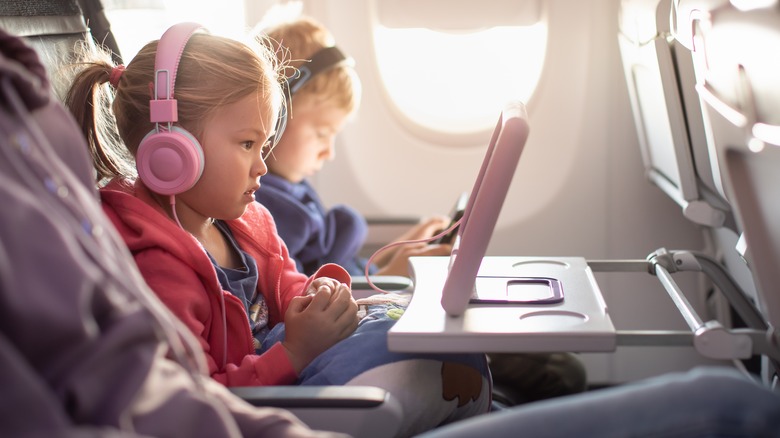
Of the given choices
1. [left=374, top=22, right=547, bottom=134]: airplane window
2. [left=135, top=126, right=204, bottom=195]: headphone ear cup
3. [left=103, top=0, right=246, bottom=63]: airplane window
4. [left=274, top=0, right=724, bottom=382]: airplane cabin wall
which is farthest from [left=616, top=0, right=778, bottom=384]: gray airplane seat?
[left=103, top=0, right=246, bottom=63]: airplane window

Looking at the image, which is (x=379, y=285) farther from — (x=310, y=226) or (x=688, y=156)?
(x=688, y=156)

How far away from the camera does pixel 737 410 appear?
2.68 feet

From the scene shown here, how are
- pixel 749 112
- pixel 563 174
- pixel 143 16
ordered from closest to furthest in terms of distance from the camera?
pixel 749 112
pixel 143 16
pixel 563 174

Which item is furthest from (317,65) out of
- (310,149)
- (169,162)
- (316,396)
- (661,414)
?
(661,414)

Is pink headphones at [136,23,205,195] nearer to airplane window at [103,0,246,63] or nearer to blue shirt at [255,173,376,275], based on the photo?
blue shirt at [255,173,376,275]

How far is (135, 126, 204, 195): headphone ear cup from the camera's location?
140cm

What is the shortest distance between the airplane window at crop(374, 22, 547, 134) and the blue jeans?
2.03 meters

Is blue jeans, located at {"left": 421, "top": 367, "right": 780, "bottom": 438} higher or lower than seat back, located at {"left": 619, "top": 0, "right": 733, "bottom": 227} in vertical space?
lower

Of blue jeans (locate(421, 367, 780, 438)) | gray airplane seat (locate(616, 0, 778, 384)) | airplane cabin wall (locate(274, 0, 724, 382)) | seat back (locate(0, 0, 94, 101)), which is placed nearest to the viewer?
blue jeans (locate(421, 367, 780, 438))

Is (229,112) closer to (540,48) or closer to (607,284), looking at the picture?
(540,48)

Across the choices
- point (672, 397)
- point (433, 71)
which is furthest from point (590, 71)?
point (672, 397)

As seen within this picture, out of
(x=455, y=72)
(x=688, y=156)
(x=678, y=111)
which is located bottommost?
(x=688, y=156)

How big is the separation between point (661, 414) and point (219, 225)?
1.05 m

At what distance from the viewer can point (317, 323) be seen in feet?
4.66
